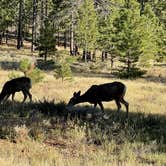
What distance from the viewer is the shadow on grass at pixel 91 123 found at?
11.2 meters

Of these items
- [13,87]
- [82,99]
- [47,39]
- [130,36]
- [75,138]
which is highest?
[130,36]

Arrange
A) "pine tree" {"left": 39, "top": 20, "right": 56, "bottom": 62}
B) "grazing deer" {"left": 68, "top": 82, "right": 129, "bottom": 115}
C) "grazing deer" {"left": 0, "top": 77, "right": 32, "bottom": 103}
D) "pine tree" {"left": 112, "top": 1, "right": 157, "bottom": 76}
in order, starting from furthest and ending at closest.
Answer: "pine tree" {"left": 39, "top": 20, "right": 56, "bottom": 62} → "pine tree" {"left": 112, "top": 1, "right": 157, "bottom": 76} → "grazing deer" {"left": 0, "top": 77, "right": 32, "bottom": 103} → "grazing deer" {"left": 68, "top": 82, "right": 129, "bottom": 115}

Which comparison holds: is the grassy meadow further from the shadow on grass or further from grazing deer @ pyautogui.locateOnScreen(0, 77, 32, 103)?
grazing deer @ pyautogui.locateOnScreen(0, 77, 32, 103)

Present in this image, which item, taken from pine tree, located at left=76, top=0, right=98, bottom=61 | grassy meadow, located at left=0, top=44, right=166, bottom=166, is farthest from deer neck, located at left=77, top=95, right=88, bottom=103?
pine tree, located at left=76, top=0, right=98, bottom=61

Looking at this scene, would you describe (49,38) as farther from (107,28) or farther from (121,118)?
(121,118)

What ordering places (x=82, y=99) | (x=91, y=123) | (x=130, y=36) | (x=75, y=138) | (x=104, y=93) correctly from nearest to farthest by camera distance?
(x=75, y=138)
(x=91, y=123)
(x=104, y=93)
(x=82, y=99)
(x=130, y=36)

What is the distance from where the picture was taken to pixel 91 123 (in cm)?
1244

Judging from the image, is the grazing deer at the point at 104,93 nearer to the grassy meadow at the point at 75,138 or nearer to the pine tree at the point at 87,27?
the grassy meadow at the point at 75,138

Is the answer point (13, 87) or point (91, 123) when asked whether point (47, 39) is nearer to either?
point (13, 87)

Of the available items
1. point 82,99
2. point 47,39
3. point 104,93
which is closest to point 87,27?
point 47,39

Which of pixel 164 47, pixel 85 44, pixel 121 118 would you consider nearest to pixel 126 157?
pixel 121 118

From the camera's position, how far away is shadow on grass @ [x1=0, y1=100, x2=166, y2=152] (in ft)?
36.7

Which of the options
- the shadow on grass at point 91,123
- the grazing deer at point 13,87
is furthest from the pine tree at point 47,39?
the shadow on grass at point 91,123

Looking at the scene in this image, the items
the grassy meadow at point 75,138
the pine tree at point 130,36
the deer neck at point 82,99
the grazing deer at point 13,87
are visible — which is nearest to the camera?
the grassy meadow at point 75,138
